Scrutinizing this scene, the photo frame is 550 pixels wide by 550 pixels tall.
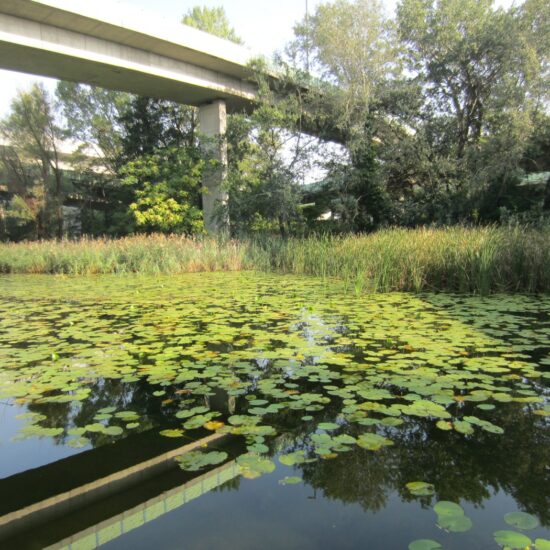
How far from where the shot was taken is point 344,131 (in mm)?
16141

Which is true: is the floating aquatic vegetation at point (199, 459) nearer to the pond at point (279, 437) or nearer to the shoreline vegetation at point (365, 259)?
the pond at point (279, 437)

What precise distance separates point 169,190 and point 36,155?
10235 mm

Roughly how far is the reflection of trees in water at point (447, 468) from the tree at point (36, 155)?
2515cm

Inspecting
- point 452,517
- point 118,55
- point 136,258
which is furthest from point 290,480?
point 118,55

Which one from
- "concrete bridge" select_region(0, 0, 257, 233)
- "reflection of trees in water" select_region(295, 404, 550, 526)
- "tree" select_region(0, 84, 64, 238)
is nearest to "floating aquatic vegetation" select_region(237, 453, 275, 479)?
"reflection of trees in water" select_region(295, 404, 550, 526)

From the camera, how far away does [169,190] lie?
1850cm

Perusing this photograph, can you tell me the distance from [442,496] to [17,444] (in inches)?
72.2

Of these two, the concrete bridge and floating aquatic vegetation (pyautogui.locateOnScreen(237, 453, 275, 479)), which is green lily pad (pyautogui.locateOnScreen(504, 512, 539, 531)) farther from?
the concrete bridge

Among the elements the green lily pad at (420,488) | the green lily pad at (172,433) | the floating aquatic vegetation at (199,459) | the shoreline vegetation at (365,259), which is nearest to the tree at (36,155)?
the shoreline vegetation at (365,259)

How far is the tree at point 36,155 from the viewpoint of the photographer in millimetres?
23141

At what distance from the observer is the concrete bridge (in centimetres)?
1223

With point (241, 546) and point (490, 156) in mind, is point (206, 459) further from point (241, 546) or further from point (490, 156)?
point (490, 156)

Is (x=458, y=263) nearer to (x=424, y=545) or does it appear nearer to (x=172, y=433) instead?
(x=172, y=433)

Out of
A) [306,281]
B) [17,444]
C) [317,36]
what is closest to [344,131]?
[317,36]
